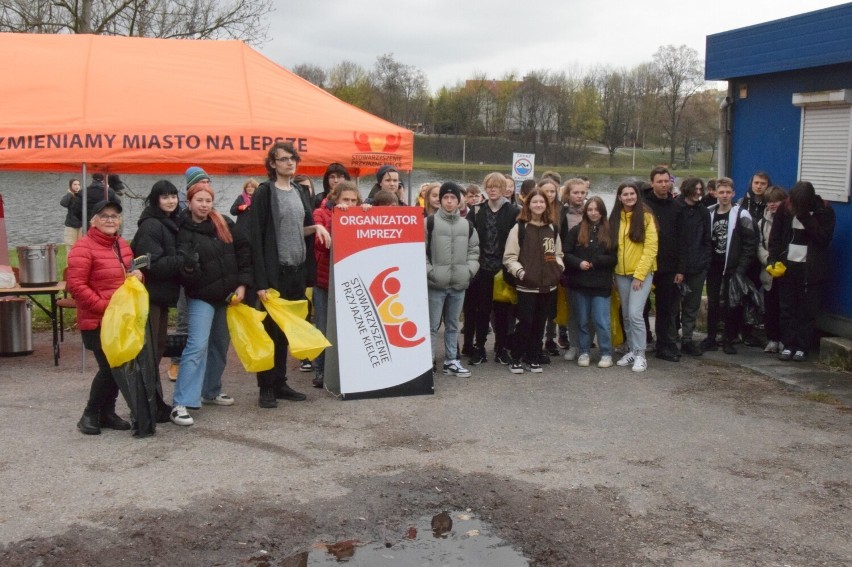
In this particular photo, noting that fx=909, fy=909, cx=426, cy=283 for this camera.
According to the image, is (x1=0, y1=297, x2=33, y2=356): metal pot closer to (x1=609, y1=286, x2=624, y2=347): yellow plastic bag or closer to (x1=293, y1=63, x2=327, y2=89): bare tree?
(x1=609, y1=286, x2=624, y2=347): yellow plastic bag

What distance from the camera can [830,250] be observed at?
31.9ft

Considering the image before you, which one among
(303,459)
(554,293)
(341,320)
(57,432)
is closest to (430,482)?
(303,459)

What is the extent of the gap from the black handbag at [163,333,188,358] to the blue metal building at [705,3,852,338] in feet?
22.2

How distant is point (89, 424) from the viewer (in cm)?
658

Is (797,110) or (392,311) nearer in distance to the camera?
(392,311)

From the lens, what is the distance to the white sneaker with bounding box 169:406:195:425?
684 centimetres

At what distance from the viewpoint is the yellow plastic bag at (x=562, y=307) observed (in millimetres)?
9469

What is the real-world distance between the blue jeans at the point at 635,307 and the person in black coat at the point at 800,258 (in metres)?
1.55

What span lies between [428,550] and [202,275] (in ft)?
10.1

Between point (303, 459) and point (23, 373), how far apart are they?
3.90 meters

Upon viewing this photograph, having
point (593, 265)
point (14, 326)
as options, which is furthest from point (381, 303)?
point (14, 326)

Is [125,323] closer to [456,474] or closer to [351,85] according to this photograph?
[456,474]

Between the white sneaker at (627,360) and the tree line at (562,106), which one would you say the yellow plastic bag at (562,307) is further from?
the tree line at (562,106)

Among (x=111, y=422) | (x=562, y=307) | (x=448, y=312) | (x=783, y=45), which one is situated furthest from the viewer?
(x=783, y=45)
